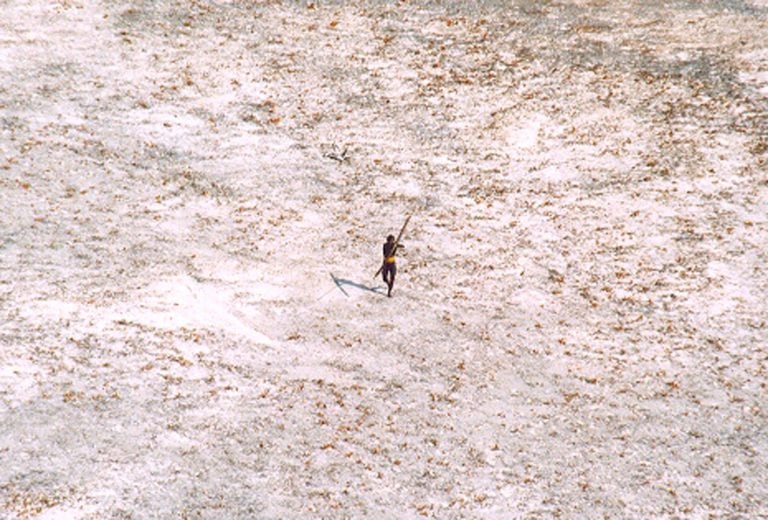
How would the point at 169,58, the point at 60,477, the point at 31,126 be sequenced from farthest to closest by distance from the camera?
the point at 169,58, the point at 31,126, the point at 60,477

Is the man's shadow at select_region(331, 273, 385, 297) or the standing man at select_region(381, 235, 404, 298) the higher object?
the standing man at select_region(381, 235, 404, 298)

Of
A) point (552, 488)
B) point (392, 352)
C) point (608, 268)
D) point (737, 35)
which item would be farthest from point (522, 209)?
point (737, 35)

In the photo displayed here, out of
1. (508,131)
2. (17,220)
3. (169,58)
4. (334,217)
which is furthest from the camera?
(169,58)

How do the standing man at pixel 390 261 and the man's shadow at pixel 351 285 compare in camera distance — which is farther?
the man's shadow at pixel 351 285

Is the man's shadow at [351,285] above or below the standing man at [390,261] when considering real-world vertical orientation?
below

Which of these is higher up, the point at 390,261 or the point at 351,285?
the point at 390,261

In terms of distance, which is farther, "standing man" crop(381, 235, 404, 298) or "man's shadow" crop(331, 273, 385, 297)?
"man's shadow" crop(331, 273, 385, 297)

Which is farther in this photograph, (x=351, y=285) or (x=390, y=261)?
(x=351, y=285)

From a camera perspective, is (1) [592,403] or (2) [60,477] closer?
(2) [60,477]

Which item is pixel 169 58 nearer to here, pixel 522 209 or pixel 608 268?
pixel 522 209

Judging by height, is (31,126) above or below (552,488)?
above

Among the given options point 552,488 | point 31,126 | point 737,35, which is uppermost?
point 737,35
